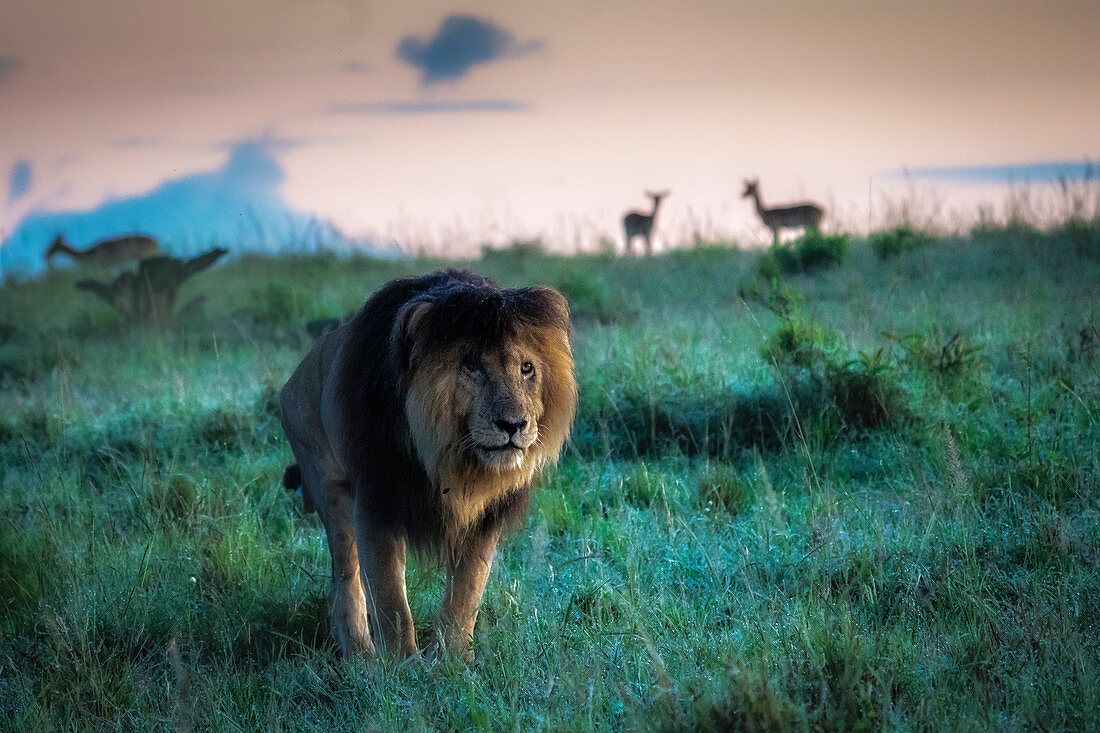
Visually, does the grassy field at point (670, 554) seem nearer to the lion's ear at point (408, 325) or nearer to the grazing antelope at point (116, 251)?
the lion's ear at point (408, 325)

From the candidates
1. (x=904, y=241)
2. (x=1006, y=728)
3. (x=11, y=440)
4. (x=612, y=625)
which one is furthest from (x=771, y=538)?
(x=904, y=241)

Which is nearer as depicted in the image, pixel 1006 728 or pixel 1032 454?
pixel 1006 728

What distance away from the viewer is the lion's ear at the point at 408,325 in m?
3.58

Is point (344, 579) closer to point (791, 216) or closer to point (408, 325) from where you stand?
point (408, 325)

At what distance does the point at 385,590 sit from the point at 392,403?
780 mm

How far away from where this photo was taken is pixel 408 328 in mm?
3598

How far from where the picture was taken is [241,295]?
1444cm

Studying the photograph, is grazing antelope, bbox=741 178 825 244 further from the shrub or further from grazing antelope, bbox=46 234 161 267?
grazing antelope, bbox=46 234 161 267

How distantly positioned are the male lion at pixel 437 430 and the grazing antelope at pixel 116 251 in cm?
1509

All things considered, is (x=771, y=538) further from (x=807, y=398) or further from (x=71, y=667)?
(x=71, y=667)

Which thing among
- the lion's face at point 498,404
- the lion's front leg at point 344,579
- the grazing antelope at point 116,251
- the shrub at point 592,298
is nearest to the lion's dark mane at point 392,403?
the lion's face at point 498,404

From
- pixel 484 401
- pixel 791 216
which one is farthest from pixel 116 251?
pixel 484 401

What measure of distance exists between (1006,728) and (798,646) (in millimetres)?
795

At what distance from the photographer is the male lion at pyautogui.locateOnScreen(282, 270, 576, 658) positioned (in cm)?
355
